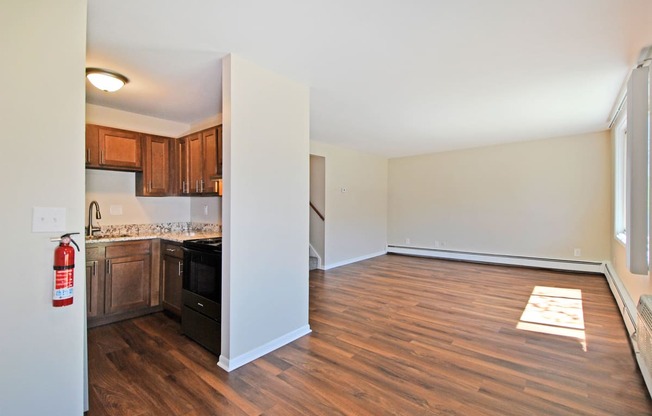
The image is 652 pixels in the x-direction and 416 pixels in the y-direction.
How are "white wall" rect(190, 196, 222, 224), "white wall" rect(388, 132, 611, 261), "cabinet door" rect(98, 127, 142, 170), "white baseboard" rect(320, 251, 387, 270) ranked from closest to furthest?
"cabinet door" rect(98, 127, 142, 170)
"white wall" rect(190, 196, 222, 224)
"white wall" rect(388, 132, 611, 261)
"white baseboard" rect(320, 251, 387, 270)

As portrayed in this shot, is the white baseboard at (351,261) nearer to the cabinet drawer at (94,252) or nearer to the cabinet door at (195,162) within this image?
the cabinet door at (195,162)

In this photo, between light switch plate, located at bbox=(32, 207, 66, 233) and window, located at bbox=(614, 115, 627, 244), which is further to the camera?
window, located at bbox=(614, 115, 627, 244)

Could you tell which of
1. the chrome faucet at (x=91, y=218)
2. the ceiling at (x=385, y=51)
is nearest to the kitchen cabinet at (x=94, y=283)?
the chrome faucet at (x=91, y=218)

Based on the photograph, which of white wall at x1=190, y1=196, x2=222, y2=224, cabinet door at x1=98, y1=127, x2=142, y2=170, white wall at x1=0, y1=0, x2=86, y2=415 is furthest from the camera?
white wall at x1=190, y1=196, x2=222, y2=224

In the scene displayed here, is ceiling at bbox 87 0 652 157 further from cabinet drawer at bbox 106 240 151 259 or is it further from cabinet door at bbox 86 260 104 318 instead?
cabinet door at bbox 86 260 104 318

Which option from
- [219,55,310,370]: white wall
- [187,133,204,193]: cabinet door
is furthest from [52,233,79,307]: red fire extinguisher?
[187,133,204,193]: cabinet door

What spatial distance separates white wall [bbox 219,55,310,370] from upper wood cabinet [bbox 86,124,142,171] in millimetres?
1914

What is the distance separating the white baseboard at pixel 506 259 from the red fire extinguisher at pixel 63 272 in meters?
6.66

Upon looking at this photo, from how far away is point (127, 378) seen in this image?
7.23 feet

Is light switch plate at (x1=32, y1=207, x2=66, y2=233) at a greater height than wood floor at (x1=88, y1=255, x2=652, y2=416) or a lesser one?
greater

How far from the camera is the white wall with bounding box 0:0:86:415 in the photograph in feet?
4.72

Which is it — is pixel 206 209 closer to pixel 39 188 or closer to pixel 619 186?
pixel 39 188

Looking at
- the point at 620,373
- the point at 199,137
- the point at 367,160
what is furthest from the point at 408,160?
the point at 620,373

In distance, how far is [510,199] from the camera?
598 cm
